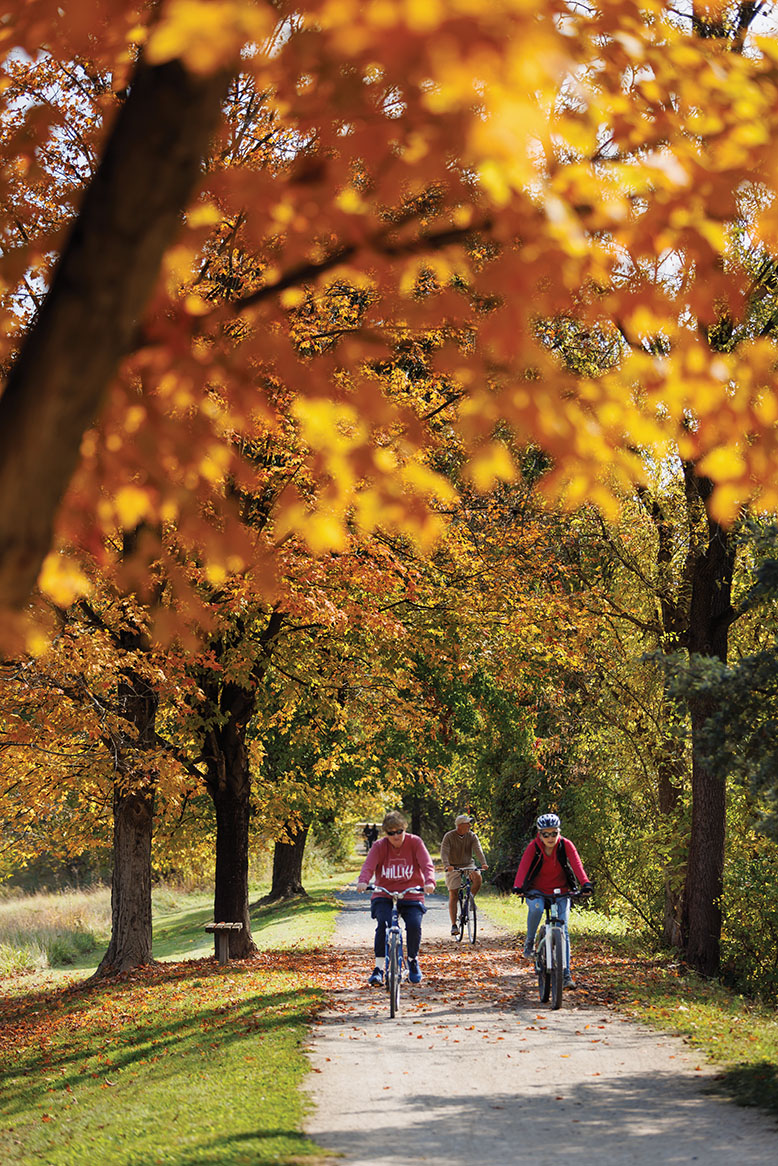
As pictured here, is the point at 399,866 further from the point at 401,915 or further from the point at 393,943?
the point at 393,943

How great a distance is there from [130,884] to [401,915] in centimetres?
636

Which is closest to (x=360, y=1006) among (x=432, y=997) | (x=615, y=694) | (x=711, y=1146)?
(x=432, y=997)

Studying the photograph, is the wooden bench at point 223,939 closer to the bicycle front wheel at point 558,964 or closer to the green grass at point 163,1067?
the green grass at point 163,1067

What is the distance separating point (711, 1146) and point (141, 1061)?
5743 millimetres

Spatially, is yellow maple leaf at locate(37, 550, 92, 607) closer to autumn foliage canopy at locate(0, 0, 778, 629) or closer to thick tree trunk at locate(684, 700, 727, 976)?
autumn foliage canopy at locate(0, 0, 778, 629)

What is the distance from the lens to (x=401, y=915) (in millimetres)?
11766

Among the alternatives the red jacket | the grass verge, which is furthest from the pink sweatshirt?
the grass verge

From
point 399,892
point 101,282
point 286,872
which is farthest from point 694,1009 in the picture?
point 286,872

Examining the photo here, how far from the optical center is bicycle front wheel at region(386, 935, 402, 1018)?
1120 centimetres

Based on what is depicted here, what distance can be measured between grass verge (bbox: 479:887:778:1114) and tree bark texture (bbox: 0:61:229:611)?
21.2 feet

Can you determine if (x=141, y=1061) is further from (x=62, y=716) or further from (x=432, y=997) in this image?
(x=62, y=716)

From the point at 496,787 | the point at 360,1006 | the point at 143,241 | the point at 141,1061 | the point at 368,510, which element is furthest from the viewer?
the point at 496,787

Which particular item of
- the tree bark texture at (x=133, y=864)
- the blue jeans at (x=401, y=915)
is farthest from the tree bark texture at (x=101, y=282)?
the tree bark texture at (x=133, y=864)

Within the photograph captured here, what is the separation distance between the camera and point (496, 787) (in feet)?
103
